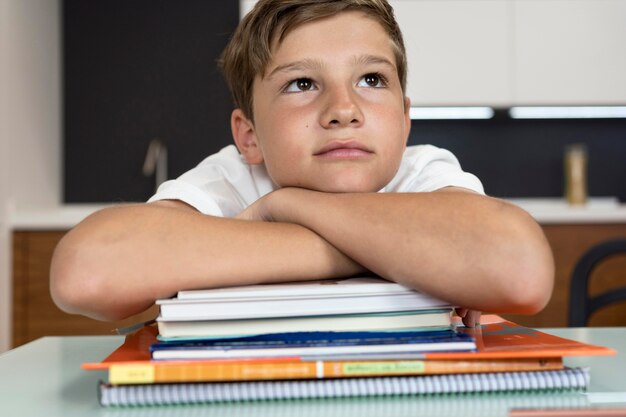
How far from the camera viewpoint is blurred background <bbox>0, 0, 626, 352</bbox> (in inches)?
115

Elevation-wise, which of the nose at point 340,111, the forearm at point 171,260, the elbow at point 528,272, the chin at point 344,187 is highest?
the nose at point 340,111

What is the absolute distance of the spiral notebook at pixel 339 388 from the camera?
54 centimetres

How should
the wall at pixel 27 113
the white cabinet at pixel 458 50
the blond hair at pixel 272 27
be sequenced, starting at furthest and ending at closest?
the white cabinet at pixel 458 50 < the wall at pixel 27 113 < the blond hair at pixel 272 27

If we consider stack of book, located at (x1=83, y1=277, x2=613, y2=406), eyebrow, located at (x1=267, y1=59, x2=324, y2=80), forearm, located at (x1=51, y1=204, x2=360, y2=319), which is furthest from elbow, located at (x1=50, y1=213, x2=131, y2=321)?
eyebrow, located at (x1=267, y1=59, x2=324, y2=80)

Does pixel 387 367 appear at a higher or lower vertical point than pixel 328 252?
lower

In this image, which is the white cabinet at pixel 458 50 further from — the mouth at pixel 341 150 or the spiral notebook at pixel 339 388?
the spiral notebook at pixel 339 388

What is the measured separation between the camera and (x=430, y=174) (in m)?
1.08

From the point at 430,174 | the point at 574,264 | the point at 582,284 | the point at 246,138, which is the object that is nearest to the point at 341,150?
the point at 430,174

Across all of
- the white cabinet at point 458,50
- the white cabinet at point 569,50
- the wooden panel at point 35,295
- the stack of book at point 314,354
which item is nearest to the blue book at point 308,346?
the stack of book at point 314,354

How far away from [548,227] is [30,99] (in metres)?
2.09

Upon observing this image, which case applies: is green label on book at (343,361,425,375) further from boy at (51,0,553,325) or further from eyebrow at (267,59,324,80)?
eyebrow at (267,59,324,80)

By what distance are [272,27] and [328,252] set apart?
1.54ft

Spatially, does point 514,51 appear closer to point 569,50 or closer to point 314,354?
point 569,50

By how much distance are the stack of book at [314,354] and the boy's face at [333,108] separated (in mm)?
A: 397
